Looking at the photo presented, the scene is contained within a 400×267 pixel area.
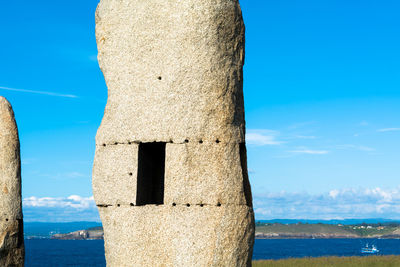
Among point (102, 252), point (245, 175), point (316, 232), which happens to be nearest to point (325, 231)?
point (316, 232)

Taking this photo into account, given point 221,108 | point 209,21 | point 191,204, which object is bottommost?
point 191,204

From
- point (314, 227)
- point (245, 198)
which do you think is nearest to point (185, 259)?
point (245, 198)

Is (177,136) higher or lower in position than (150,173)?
higher

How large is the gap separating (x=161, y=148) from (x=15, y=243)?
187 inches

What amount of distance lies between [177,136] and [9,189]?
5415 mm

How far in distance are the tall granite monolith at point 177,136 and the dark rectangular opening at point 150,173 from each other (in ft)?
0.14

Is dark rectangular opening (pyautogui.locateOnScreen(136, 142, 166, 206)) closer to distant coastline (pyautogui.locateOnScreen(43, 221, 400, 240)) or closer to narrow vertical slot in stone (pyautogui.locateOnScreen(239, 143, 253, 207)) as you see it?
narrow vertical slot in stone (pyautogui.locateOnScreen(239, 143, 253, 207))

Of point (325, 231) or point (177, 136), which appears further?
point (325, 231)

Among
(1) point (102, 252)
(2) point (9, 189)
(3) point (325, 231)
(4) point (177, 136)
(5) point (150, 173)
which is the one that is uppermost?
(4) point (177, 136)

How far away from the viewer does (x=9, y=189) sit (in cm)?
1205

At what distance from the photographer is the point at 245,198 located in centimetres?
811

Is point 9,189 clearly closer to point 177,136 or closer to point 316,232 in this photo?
point 177,136

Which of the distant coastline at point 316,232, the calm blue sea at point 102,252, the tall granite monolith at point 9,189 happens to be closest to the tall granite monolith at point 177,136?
the tall granite monolith at point 9,189

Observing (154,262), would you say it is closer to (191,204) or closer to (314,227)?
(191,204)
